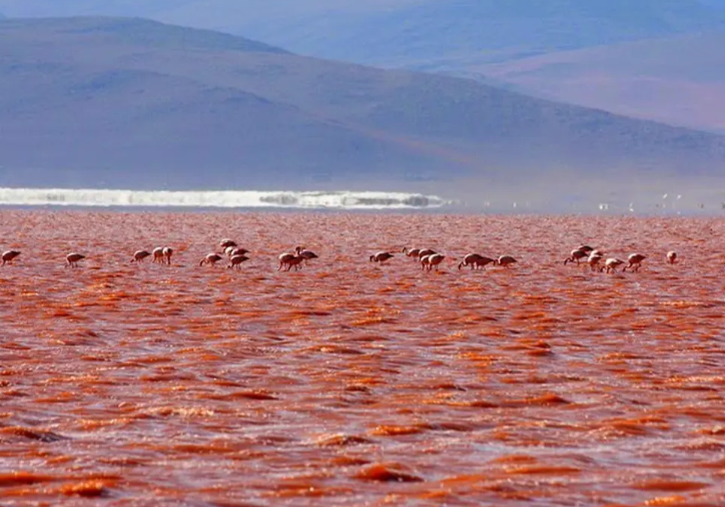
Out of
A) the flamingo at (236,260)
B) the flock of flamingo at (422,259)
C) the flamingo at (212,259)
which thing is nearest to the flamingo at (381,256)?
the flock of flamingo at (422,259)

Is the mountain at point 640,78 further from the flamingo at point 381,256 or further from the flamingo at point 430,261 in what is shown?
the flamingo at point 430,261

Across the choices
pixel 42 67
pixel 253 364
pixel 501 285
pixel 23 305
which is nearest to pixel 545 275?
pixel 501 285

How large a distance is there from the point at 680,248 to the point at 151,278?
548 inches

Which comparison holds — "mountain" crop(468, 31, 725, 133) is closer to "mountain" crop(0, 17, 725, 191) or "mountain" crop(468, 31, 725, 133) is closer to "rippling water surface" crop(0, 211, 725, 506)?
"mountain" crop(0, 17, 725, 191)

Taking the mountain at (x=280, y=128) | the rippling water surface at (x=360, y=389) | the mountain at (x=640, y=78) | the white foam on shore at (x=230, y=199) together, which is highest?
the mountain at (x=640, y=78)

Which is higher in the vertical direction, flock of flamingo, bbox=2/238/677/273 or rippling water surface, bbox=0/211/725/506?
flock of flamingo, bbox=2/238/677/273

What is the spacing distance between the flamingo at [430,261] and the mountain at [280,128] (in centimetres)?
8031

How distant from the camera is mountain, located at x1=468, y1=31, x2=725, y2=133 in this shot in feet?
560

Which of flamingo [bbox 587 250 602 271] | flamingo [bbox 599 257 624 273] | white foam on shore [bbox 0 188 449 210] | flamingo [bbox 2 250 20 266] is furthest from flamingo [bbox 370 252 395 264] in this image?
white foam on shore [bbox 0 188 449 210]

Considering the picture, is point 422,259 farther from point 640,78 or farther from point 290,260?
point 640,78

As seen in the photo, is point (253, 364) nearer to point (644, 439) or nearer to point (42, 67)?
point (644, 439)

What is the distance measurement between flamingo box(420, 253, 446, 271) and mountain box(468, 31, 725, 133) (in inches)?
5584

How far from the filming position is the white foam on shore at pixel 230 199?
81500 mm

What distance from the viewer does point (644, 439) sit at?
962 centimetres
